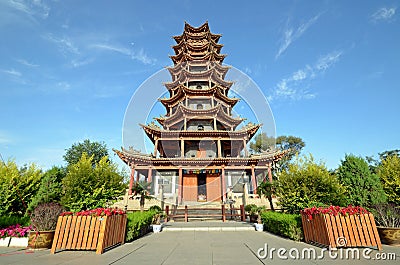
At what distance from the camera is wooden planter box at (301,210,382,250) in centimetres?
542

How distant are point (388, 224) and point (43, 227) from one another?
10729 millimetres

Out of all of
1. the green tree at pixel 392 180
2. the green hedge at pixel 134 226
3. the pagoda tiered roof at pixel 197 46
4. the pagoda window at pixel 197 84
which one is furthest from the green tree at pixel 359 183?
the pagoda tiered roof at pixel 197 46

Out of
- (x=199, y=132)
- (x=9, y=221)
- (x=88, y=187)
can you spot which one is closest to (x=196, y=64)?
(x=199, y=132)

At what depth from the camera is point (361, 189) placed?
9453mm

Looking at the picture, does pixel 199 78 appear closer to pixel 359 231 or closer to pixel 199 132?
pixel 199 132

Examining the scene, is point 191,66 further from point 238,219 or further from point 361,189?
point 361,189

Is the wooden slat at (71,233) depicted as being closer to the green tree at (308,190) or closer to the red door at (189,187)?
the green tree at (308,190)

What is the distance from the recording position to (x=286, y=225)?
7.71m

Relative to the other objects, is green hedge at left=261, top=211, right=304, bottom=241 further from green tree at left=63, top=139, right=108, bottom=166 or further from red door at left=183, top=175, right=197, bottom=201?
green tree at left=63, top=139, right=108, bottom=166

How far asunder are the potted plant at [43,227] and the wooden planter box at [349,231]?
793 centimetres

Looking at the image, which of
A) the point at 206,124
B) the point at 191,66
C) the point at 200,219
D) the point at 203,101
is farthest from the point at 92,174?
the point at 191,66

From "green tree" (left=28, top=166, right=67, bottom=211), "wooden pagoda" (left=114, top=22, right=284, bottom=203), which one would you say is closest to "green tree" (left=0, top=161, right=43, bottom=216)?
"green tree" (left=28, top=166, right=67, bottom=211)

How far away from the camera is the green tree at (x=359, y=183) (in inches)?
362

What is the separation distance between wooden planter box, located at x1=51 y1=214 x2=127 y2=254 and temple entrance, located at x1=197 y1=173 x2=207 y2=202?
15977 mm
